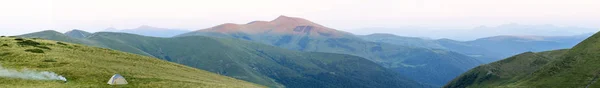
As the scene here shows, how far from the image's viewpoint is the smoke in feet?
234

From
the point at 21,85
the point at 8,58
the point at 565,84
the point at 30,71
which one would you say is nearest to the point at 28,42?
the point at 8,58

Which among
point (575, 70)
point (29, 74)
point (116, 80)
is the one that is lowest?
point (575, 70)

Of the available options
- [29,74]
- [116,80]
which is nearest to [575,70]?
[116,80]

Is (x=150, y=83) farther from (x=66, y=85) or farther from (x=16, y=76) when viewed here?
(x=16, y=76)

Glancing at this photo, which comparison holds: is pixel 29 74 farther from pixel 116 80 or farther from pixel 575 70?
pixel 575 70

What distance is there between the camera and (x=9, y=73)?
72750 mm

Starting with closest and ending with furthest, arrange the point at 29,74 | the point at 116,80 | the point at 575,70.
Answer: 1. the point at 116,80
2. the point at 29,74
3. the point at 575,70

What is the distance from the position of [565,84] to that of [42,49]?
157m

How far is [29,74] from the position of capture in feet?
240

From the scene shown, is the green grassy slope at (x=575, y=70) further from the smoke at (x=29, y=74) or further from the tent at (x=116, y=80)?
the smoke at (x=29, y=74)

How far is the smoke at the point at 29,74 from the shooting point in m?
71.2

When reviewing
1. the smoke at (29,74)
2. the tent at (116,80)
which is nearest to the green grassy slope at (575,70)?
the tent at (116,80)

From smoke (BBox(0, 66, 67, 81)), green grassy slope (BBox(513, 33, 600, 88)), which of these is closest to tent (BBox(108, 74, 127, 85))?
smoke (BBox(0, 66, 67, 81))

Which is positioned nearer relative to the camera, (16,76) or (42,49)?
(16,76)
